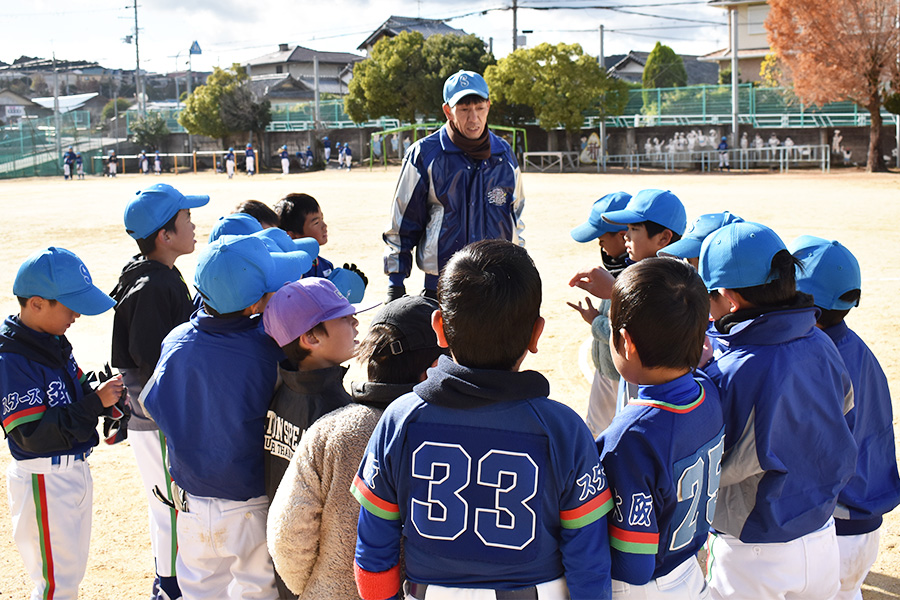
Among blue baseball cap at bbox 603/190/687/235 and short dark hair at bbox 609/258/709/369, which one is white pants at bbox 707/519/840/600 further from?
blue baseball cap at bbox 603/190/687/235

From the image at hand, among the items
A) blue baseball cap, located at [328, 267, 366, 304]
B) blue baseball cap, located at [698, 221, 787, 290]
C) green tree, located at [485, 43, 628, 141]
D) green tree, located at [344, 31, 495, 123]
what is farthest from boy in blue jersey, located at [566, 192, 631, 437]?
green tree, located at [344, 31, 495, 123]

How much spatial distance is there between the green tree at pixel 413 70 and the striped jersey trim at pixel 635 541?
138ft

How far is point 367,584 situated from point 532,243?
12.6 metres

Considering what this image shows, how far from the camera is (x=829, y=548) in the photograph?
2652 mm

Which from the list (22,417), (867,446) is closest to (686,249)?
(867,446)

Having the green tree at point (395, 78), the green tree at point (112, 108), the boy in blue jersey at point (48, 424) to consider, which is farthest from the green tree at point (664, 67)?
the boy in blue jersey at point (48, 424)

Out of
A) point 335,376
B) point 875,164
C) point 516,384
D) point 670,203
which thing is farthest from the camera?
point 875,164

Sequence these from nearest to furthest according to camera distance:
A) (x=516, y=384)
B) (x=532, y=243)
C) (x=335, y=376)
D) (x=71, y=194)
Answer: (x=516, y=384) < (x=335, y=376) < (x=532, y=243) < (x=71, y=194)

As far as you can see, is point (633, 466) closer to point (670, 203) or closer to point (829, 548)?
point (829, 548)

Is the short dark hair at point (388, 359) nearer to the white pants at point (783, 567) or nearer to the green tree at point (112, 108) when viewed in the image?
the white pants at point (783, 567)

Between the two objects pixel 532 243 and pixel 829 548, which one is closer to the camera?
pixel 829 548

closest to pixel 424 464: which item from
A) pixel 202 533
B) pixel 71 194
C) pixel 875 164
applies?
pixel 202 533

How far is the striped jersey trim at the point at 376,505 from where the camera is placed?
2.05 metres

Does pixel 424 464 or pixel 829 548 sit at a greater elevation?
pixel 424 464
